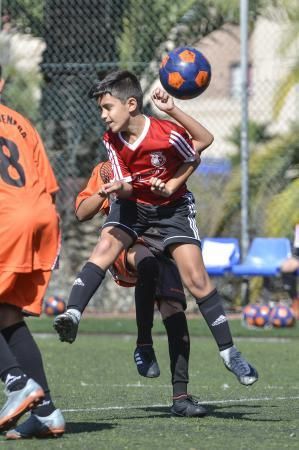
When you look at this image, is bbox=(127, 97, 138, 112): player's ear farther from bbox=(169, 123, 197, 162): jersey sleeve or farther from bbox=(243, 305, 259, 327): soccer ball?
bbox=(243, 305, 259, 327): soccer ball

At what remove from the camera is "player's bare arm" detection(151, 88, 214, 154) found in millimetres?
7152

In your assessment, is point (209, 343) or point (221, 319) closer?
point (221, 319)

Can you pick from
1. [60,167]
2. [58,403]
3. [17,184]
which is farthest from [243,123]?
[17,184]

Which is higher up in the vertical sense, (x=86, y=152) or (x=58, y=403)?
(x=58, y=403)

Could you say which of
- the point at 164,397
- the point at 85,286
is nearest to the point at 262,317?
the point at 164,397

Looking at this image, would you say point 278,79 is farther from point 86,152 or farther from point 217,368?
point 217,368

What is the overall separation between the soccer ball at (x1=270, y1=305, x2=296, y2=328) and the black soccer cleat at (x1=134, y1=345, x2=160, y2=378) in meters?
6.94

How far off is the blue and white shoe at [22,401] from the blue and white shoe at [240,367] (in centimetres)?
141

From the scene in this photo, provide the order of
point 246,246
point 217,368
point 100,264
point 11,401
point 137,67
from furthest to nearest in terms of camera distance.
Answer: point 137,67, point 246,246, point 217,368, point 100,264, point 11,401

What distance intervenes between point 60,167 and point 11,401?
11321mm

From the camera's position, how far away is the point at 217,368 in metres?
10.5

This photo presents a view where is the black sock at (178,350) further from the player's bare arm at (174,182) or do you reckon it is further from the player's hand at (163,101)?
the player's hand at (163,101)

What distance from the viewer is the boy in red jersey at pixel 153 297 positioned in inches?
289

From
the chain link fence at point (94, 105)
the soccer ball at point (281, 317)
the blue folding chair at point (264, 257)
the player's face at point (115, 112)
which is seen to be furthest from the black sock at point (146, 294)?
the chain link fence at point (94, 105)
